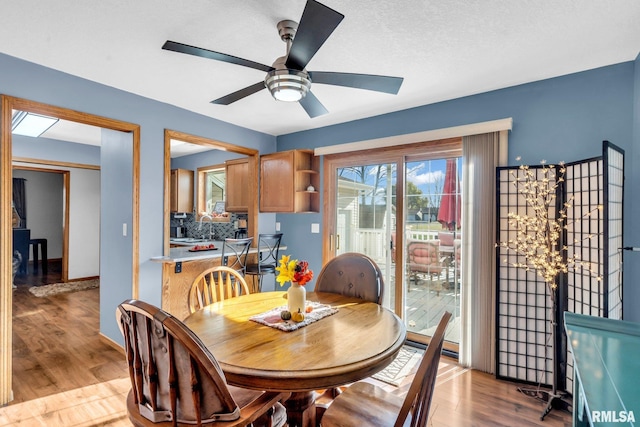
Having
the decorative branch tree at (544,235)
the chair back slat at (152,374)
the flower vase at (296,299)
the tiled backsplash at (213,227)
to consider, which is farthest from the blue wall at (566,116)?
the tiled backsplash at (213,227)

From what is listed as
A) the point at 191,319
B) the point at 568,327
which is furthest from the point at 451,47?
the point at 191,319

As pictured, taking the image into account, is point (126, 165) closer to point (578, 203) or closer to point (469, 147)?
point (469, 147)

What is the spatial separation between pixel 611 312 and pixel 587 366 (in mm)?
1514

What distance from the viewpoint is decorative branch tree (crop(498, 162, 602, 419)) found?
2.24 meters

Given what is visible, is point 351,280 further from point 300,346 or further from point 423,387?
point 423,387

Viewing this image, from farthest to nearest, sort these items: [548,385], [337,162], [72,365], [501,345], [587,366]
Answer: [337,162] → [72,365] → [501,345] → [548,385] → [587,366]

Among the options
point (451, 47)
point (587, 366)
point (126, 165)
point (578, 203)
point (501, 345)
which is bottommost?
point (501, 345)

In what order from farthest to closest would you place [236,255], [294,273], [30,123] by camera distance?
[30,123] < [236,255] < [294,273]

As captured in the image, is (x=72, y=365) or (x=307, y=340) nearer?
(x=307, y=340)

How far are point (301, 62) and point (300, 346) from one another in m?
1.42

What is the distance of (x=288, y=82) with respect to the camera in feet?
5.51

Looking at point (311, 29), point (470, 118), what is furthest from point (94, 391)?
point (470, 118)

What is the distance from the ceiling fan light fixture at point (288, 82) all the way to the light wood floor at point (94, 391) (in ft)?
7.56

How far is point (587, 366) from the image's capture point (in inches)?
40.1
